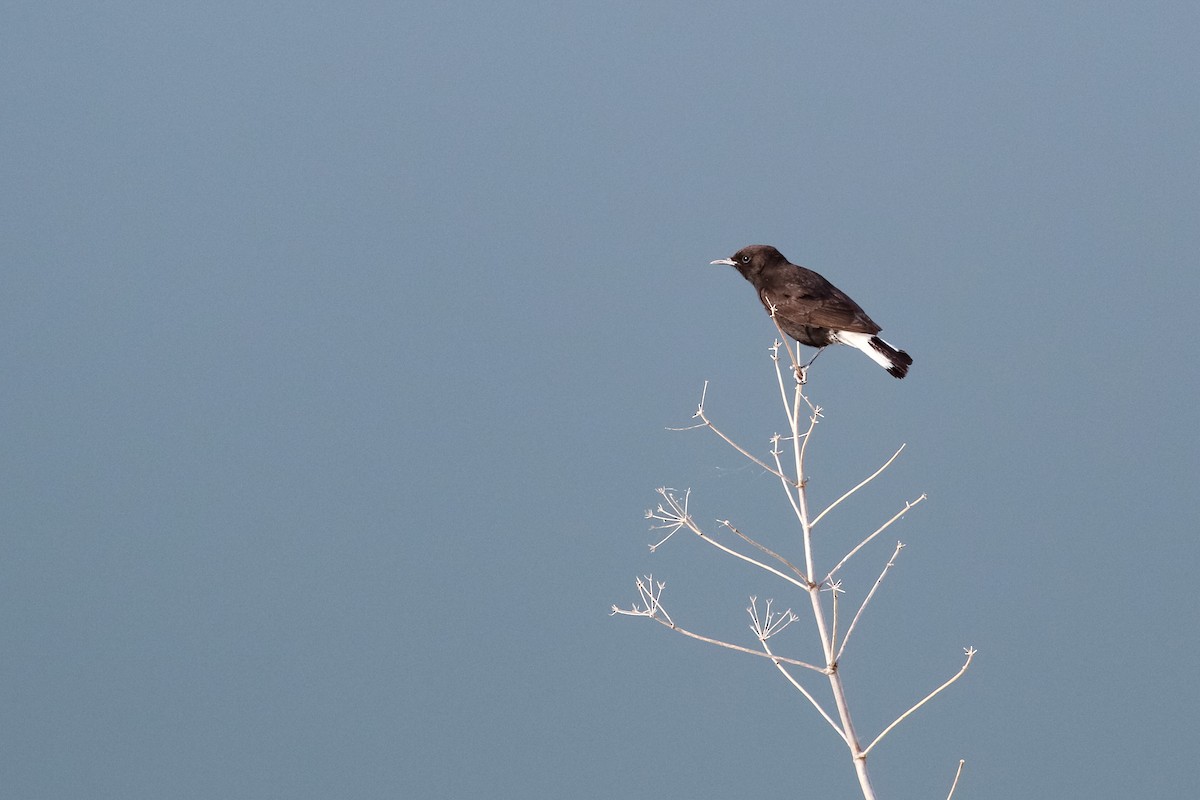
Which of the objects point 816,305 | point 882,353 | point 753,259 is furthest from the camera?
point 753,259

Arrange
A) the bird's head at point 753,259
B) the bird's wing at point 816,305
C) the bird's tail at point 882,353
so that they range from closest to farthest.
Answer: the bird's tail at point 882,353 → the bird's wing at point 816,305 → the bird's head at point 753,259

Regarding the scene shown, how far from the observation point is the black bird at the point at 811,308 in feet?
13.1

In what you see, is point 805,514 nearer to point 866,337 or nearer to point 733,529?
point 733,529

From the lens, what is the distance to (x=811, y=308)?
13.6ft

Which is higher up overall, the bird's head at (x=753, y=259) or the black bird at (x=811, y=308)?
the bird's head at (x=753, y=259)

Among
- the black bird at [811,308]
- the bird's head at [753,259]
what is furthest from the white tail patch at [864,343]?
the bird's head at [753,259]

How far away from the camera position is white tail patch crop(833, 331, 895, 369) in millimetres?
3980

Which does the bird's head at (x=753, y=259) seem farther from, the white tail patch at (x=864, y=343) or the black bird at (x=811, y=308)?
the white tail patch at (x=864, y=343)

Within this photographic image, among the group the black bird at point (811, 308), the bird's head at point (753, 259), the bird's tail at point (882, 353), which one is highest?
the bird's head at point (753, 259)

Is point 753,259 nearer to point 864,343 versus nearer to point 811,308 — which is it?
point 811,308

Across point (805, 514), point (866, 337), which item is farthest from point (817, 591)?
point (866, 337)

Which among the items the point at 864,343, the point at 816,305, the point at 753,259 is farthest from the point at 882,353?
the point at 753,259

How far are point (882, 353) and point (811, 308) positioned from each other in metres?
0.29

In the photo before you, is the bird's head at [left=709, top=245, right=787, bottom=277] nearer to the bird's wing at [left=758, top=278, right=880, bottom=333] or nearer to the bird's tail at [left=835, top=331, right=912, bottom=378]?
the bird's wing at [left=758, top=278, right=880, bottom=333]
